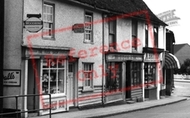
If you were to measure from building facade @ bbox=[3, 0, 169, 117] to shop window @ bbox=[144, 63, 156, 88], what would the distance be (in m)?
0.16

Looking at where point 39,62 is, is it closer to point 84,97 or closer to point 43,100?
point 43,100

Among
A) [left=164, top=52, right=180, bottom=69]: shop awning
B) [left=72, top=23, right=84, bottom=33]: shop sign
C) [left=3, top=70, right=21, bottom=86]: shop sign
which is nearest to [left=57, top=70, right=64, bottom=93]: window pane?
[left=72, top=23, right=84, bottom=33]: shop sign

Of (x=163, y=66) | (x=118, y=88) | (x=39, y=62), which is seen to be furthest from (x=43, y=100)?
(x=163, y=66)

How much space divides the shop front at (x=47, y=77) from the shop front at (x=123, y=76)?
14.3 feet

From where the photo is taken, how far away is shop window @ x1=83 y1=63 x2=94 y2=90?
64.9 ft

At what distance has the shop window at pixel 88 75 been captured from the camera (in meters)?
19.8

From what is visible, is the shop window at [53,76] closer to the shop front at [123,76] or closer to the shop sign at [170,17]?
the shop front at [123,76]

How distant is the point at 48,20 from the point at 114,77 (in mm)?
7586

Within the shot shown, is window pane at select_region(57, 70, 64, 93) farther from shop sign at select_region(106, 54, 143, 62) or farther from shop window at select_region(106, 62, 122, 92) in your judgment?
shop window at select_region(106, 62, 122, 92)

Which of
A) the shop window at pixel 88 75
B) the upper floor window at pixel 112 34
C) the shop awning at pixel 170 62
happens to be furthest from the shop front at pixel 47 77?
the shop awning at pixel 170 62

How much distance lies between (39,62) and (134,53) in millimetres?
10305

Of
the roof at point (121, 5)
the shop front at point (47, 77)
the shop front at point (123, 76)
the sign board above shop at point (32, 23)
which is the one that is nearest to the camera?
the sign board above shop at point (32, 23)

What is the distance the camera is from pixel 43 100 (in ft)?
53.2

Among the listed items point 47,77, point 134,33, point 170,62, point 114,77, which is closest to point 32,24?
point 47,77
